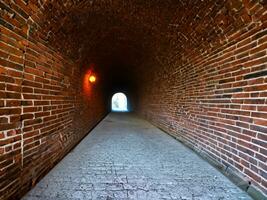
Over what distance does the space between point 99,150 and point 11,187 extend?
1870mm

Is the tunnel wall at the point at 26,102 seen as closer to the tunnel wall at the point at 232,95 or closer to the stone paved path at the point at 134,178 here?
the stone paved path at the point at 134,178

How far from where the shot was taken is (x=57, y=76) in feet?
9.57

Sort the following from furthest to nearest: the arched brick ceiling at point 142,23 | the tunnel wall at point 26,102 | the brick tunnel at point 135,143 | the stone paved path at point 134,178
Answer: the arched brick ceiling at point 142,23 < the stone paved path at point 134,178 < the brick tunnel at point 135,143 < the tunnel wall at point 26,102

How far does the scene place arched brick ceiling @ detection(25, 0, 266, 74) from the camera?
2213mm

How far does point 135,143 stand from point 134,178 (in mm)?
1788

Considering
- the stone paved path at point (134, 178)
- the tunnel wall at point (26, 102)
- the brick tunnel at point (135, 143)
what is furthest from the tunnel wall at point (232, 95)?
the tunnel wall at point (26, 102)

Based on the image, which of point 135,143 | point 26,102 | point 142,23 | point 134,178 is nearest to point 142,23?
point 142,23

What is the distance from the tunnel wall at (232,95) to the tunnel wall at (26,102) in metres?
2.18

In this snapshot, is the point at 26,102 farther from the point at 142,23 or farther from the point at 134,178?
the point at 142,23

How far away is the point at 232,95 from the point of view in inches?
96.1

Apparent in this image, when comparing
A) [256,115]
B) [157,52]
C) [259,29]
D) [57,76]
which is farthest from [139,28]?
[256,115]

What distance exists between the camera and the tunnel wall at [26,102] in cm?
167

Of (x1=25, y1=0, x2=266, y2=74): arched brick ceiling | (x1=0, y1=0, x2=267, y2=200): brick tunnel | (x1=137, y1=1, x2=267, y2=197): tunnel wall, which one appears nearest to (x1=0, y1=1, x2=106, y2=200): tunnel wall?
(x1=0, y1=0, x2=267, y2=200): brick tunnel

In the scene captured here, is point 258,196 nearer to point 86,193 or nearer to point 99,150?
point 86,193
